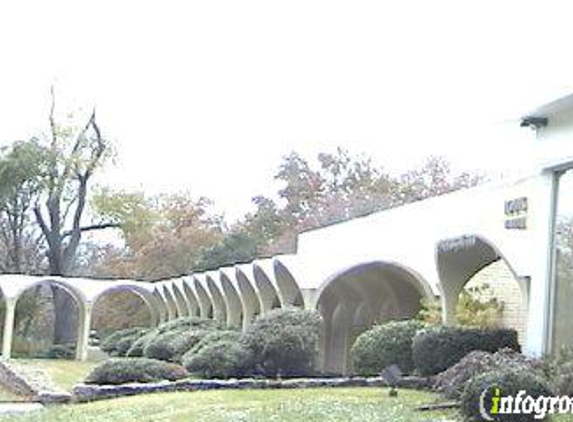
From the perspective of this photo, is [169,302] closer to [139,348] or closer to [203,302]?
[203,302]

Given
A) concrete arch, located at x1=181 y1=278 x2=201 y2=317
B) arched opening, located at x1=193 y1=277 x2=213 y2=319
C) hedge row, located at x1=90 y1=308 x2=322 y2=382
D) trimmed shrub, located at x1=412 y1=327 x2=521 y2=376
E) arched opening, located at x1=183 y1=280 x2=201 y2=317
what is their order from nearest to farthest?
trimmed shrub, located at x1=412 y1=327 x2=521 y2=376, hedge row, located at x1=90 y1=308 x2=322 y2=382, arched opening, located at x1=193 y1=277 x2=213 y2=319, concrete arch, located at x1=181 y1=278 x2=201 y2=317, arched opening, located at x1=183 y1=280 x2=201 y2=317

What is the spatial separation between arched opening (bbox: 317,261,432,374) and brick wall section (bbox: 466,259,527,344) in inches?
49.2

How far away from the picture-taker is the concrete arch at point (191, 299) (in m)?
36.8

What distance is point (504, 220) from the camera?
16766 mm

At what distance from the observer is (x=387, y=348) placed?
52.6 ft

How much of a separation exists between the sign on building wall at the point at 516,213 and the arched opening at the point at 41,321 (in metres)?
21.5

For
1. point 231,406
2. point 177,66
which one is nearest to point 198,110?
point 177,66

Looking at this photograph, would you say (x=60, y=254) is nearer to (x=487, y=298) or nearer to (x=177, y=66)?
(x=177, y=66)

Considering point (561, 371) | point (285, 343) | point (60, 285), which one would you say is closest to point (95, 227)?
point (60, 285)

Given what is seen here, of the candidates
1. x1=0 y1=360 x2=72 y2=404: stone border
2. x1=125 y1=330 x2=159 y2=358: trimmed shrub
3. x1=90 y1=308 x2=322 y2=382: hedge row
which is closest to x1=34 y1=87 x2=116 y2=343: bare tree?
x1=125 y1=330 x2=159 y2=358: trimmed shrub

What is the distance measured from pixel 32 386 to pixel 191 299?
60.1ft

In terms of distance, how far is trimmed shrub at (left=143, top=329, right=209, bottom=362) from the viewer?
2402 cm

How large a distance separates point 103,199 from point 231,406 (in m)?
36.4

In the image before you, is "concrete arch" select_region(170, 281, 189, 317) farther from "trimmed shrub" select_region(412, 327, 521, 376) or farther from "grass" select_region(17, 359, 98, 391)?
"trimmed shrub" select_region(412, 327, 521, 376)
